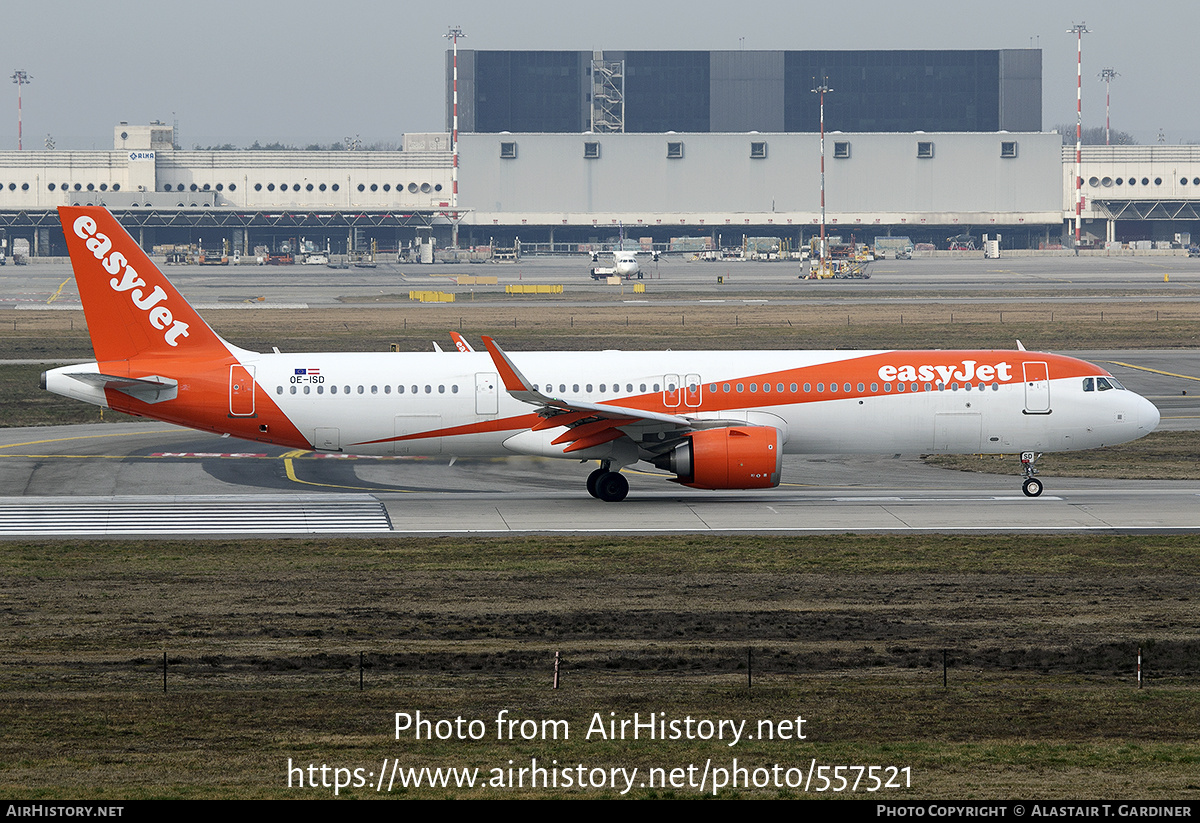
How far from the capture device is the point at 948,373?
Result: 3953 centimetres

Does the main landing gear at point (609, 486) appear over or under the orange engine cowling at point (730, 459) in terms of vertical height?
under

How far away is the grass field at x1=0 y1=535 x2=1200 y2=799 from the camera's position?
677 inches

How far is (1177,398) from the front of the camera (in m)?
60.3

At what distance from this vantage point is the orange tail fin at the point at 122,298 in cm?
3812

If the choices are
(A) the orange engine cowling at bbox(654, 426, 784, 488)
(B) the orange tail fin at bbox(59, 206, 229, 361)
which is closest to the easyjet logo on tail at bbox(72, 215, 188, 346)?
(B) the orange tail fin at bbox(59, 206, 229, 361)

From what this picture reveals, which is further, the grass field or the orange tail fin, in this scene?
the orange tail fin

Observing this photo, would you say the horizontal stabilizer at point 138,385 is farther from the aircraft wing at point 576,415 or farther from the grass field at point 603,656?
the aircraft wing at point 576,415

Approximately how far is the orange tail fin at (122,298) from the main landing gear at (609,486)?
11.5 m

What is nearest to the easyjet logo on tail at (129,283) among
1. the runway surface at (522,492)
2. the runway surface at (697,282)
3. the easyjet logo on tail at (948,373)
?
the runway surface at (522,492)

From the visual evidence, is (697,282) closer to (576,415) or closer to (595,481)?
(595,481)

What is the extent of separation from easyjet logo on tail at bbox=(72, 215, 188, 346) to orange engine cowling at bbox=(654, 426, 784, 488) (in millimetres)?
14923

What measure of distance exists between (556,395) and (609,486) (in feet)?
10.1

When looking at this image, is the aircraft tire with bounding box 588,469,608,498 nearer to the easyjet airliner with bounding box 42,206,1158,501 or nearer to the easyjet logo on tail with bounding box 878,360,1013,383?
the easyjet airliner with bounding box 42,206,1158,501

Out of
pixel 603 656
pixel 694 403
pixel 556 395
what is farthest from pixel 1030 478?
pixel 603 656
